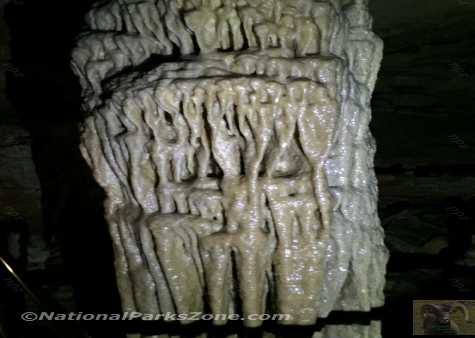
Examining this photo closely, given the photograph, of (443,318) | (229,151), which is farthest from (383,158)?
(229,151)

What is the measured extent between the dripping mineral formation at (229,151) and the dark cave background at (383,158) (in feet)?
5.48

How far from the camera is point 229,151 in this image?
6.92ft

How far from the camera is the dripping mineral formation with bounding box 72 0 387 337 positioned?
2.02m

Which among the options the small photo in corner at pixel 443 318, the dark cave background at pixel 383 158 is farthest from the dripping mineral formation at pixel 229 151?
the dark cave background at pixel 383 158

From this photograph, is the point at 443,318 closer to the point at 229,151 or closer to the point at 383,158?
the point at 229,151

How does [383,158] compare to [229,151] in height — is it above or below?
below

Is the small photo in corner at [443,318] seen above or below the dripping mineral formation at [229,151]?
below

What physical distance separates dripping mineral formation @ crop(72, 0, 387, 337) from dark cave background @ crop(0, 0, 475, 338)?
167cm

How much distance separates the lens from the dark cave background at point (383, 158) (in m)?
4.15

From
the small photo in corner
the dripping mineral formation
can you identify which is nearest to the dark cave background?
the small photo in corner

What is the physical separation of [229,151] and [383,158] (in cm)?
409

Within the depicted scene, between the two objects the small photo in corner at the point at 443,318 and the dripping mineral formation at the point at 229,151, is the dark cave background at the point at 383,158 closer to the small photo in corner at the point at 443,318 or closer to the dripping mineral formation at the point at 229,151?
the small photo in corner at the point at 443,318

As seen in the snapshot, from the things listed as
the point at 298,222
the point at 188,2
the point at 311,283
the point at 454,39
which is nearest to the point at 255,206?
the point at 298,222

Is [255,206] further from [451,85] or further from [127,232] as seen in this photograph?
[451,85]
